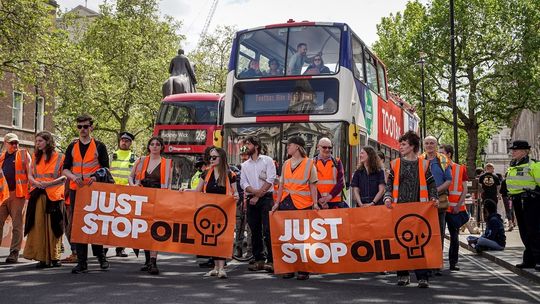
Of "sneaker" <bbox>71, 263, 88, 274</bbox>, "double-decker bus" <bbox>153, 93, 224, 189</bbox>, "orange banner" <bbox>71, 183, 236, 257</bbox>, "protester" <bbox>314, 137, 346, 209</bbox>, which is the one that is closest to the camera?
"sneaker" <bbox>71, 263, 88, 274</bbox>

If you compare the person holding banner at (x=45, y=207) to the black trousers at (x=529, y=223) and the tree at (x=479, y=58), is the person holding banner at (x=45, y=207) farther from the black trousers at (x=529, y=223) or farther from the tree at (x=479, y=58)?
the tree at (x=479, y=58)

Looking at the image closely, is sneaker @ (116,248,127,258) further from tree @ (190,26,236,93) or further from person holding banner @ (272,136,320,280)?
tree @ (190,26,236,93)

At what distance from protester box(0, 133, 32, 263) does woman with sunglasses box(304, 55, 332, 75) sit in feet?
16.8

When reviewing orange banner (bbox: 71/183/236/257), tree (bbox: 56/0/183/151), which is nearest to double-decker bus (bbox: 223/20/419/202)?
orange banner (bbox: 71/183/236/257)

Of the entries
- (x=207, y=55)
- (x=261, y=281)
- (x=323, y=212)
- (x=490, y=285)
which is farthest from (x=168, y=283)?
(x=207, y=55)

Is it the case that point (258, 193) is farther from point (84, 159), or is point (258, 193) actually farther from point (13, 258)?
point (13, 258)

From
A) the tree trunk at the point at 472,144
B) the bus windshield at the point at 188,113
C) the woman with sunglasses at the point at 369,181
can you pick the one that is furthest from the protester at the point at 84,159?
the tree trunk at the point at 472,144

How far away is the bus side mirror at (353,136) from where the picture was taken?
1180 cm

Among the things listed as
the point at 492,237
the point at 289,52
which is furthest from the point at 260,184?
the point at 492,237

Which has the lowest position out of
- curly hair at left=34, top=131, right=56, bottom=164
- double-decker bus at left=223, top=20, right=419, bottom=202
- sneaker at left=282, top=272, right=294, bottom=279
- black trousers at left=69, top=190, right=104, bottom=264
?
sneaker at left=282, top=272, right=294, bottom=279

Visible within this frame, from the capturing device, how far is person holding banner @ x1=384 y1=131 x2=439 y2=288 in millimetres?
7652

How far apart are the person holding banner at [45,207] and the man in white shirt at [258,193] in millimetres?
2487

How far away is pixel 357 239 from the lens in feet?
26.1

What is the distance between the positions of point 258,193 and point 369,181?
1.50m
